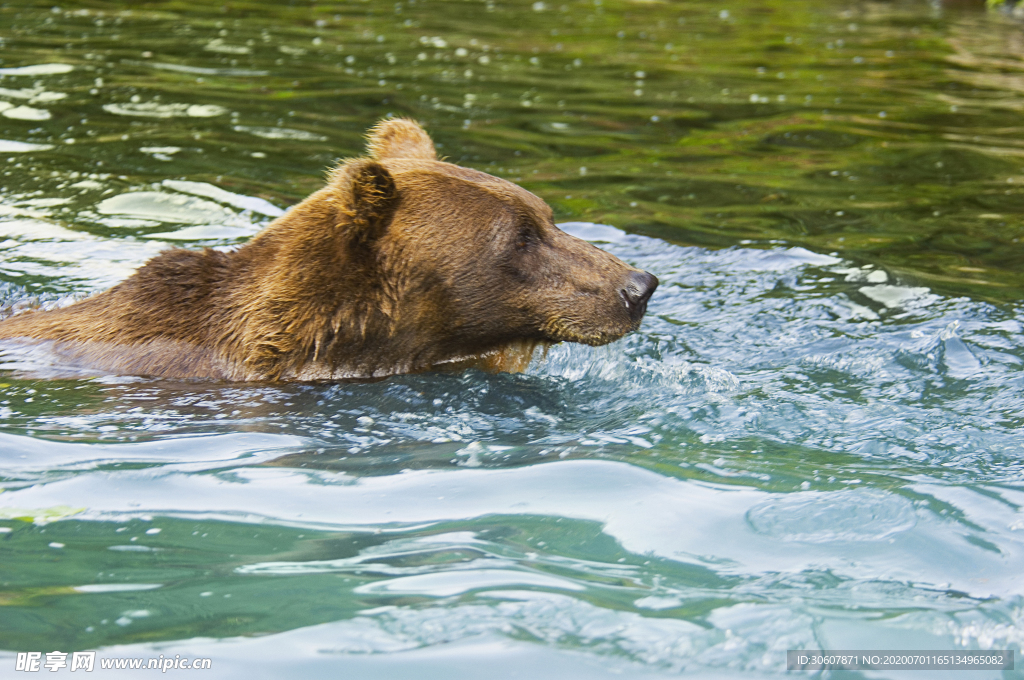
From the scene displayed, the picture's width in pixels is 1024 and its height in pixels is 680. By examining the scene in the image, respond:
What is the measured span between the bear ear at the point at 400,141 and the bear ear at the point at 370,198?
0.85 metres

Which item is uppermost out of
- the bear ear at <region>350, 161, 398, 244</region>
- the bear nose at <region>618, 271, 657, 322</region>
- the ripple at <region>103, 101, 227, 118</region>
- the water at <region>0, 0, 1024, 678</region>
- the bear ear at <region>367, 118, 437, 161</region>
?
the bear ear at <region>367, 118, 437, 161</region>

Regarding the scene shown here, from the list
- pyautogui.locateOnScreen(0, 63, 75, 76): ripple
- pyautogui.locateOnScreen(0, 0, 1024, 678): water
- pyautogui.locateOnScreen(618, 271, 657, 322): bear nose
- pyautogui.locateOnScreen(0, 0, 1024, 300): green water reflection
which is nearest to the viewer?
pyautogui.locateOnScreen(0, 0, 1024, 678): water

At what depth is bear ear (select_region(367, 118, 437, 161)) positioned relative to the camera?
20.6 ft

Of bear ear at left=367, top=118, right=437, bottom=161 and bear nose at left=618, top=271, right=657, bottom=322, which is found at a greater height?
bear ear at left=367, top=118, right=437, bottom=161

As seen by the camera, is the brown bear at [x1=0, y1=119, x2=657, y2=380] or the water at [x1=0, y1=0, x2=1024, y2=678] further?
the brown bear at [x1=0, y1=119, x2=657, y2=380]

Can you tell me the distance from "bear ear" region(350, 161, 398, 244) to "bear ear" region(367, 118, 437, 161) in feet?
2.78

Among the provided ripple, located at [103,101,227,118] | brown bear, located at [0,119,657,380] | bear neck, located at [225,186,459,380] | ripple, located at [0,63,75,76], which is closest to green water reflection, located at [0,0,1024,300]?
ripple, located at [103,101,227,118]

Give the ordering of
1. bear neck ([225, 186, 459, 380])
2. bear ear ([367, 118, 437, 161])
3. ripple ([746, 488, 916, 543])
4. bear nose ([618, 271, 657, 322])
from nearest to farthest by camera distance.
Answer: ripple ([746, 488, 916, 543]), bear neck ([225, 186, 459, 380]), bear nose ([618, 271, 657, 322]), bear ear ([367, 118, 437, 161])

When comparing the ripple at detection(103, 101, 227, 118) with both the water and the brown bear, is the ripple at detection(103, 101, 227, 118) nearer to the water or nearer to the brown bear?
the water

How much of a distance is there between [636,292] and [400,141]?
182 centimetres

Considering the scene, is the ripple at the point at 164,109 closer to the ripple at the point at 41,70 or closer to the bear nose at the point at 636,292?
the ripple at the point at 41,70

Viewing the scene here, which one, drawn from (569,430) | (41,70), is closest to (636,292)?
(569,430)

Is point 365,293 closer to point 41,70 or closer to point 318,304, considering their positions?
point 318,304

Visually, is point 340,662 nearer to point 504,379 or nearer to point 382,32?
point 504,379
